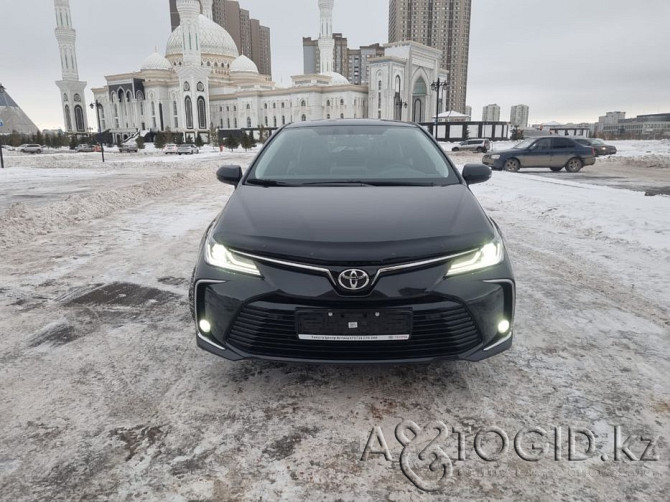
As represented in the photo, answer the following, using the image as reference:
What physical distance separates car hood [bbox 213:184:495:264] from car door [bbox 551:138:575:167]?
1864 centimetres

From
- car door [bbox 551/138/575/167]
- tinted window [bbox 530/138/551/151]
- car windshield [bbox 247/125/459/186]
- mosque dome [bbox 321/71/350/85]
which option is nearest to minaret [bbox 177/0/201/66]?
mosque dome [bbox 321/71/350/85]

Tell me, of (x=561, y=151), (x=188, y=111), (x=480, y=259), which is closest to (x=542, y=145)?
(x=561, y=151)

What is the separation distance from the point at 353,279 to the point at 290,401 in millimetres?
793

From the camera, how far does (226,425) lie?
2.40 m

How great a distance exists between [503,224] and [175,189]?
9.44 m

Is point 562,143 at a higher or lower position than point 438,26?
lower

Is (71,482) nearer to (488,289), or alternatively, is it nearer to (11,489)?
(11,489)

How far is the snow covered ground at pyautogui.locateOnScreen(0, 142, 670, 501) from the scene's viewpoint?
202 cm

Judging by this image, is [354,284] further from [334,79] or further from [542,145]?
[334,79]

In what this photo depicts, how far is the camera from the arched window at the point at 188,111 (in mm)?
91375

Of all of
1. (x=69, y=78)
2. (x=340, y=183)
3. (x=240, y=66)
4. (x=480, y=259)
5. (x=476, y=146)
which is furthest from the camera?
(x=240, y=66)

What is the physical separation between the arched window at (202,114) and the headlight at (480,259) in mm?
96790

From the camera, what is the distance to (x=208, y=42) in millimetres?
100375

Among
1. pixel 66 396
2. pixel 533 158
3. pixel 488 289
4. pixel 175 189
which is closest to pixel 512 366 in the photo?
pixel 488 289
